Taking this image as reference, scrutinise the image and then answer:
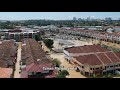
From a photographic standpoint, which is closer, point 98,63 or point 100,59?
point 98,63

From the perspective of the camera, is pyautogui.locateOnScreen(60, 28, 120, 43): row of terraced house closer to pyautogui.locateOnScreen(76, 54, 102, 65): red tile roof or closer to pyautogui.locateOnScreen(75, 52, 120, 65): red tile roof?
pyautogui.locateOnScreen(75, 52, 120, 65): red tile roof

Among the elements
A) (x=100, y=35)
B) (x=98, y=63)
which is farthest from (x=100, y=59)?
(x=100, y=35)

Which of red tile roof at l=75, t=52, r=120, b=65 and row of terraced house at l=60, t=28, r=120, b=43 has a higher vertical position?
red tile roof at l=75, t=52, r=120, b=65

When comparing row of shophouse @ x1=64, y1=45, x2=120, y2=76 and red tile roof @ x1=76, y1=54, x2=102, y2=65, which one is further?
red tile roof @ x1=76, y1=54, x2=102, y2=65

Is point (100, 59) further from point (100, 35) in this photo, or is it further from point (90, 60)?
point (100, 35)

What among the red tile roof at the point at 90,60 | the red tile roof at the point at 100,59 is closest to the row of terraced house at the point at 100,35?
the red tile roof at the point at 100,59

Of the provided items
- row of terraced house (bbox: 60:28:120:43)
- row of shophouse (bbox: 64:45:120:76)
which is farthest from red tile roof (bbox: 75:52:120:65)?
row of terraced house (bbox: 60:28:120:43)

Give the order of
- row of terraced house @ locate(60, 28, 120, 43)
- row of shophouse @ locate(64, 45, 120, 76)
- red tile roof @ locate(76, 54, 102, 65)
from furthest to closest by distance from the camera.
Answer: row of terraced house @ locate(60, 28, 120, 43) < red tile roof @ locate(76, 54, 102, 65) < row of shophouse @ locate(64, 45, 120, 76)

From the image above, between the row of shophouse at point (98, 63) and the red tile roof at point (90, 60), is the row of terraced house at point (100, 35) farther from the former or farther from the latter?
the red tile roof at point (90, 60)

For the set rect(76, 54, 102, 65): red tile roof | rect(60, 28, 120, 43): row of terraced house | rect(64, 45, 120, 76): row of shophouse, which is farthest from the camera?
rect(60, 28, 120, 43): row of terraced house

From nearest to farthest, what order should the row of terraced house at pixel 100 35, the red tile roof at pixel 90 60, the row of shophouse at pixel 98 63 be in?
the row of shophouse at pixel 98 63
the red tile roof at pixel 90 60
the row of terraced house at pixel 100 35
